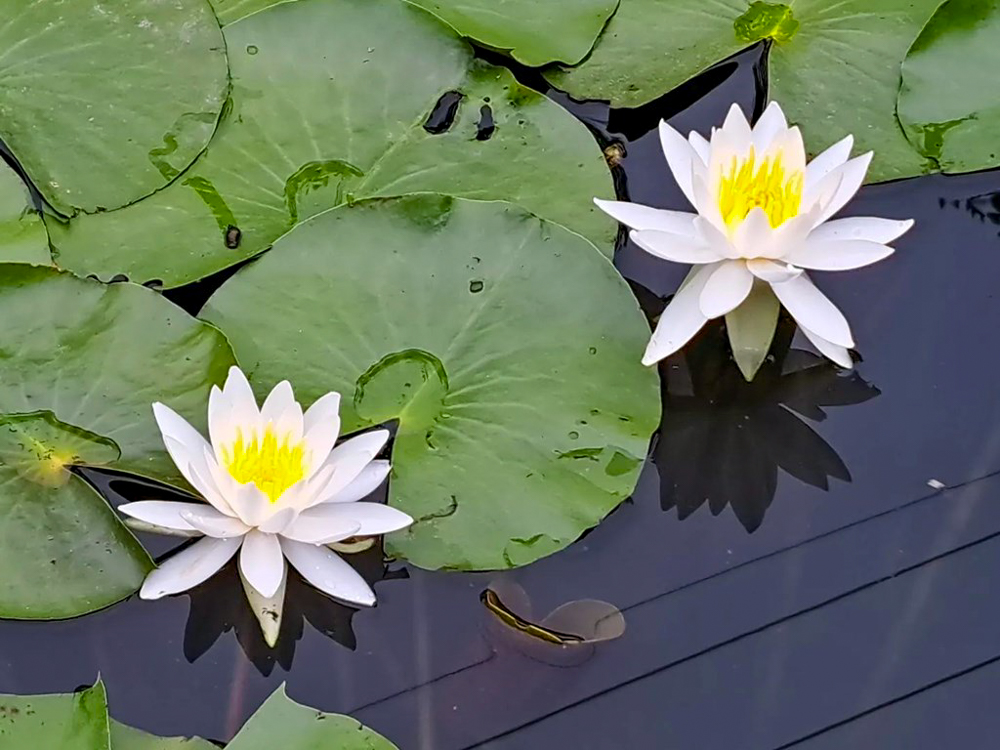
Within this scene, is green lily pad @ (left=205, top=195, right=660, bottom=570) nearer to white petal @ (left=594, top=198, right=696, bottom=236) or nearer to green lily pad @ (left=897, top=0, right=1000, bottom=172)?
white petal @ (left=594, top=198, right=696, bottom=236)

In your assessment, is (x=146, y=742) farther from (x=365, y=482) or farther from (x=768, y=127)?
(x=768, y=127)

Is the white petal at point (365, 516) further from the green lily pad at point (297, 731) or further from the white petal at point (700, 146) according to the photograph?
the white petal at point (700, 146)

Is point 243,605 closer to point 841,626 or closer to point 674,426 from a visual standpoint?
point 674,426

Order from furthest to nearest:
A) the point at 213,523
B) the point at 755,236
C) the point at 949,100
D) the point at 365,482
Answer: the point at 949,100 → the point at 755,236 → the point at 365,482 → the point at 213,523

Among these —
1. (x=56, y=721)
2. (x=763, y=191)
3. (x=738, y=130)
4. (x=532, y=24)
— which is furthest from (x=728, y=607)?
(x=532, y=24)

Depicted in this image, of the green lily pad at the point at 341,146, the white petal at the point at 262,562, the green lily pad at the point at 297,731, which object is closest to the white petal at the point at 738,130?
the green lily pad at the point at 341,146

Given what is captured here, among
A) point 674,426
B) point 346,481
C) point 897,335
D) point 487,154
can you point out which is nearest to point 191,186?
point 487,154

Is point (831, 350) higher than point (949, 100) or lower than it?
lower

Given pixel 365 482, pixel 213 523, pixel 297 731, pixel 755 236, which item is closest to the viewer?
pixel 297 731

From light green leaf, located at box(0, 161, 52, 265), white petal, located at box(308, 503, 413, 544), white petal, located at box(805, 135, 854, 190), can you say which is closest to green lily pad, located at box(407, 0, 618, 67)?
white petal, located at box(805, 135, 854, 190)
